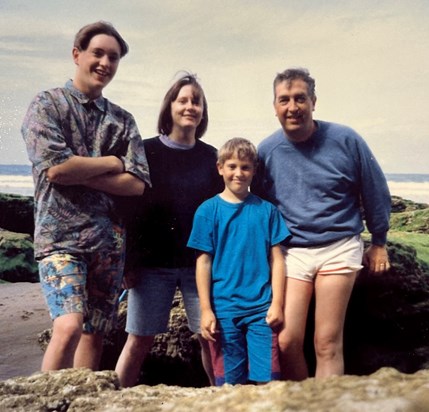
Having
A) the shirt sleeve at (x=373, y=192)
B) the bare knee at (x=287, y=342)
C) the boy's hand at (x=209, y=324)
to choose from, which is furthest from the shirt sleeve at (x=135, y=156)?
the shirt sleeve at (x=373, y=192)

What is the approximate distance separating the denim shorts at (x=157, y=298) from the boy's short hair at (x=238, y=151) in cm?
74

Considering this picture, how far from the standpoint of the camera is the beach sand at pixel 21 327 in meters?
A: 4.70

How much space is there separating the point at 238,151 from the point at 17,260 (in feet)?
20.4

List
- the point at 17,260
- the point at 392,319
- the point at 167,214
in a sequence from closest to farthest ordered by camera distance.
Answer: the point at 167,214 < the point at 392,319 < the point at 17,260

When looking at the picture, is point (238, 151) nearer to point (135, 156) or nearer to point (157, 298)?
point (135, 156)

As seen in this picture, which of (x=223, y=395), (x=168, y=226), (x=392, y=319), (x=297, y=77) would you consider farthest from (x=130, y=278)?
(x=223, y=395)

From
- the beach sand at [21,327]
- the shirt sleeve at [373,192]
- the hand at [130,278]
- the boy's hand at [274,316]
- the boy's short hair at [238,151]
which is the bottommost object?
the beach sand at [21,327]

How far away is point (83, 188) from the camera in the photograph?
3.23 metres

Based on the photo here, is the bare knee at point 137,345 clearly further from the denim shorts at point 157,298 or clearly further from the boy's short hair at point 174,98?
the boy's short hair at point 174,98

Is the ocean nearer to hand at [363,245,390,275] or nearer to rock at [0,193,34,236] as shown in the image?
rock at [0,193,34,236]

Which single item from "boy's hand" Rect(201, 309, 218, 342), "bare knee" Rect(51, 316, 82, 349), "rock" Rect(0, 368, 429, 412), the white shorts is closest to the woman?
"boy's hand" Rect(201, 309, 218, 342)

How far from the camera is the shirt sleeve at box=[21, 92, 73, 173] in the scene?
309 centimetres

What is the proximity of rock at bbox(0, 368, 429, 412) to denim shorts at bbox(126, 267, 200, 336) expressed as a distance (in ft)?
6.06

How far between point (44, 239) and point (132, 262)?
705 mm
